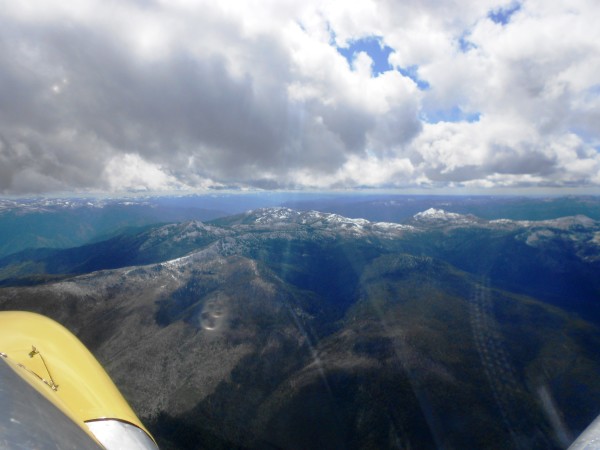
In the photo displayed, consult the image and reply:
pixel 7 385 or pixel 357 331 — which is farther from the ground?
pixel 7 385

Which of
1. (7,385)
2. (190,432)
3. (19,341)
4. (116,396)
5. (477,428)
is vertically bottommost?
(190,432)

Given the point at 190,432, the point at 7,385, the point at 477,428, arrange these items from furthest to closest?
the point at 190,432 < the point at 477,428 < the point at 7,385

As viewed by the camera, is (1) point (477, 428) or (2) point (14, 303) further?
(2) point (14, 303)

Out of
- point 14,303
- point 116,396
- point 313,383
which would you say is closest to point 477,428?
point 313,383

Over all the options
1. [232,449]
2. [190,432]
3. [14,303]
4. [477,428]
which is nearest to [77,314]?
[14,303]

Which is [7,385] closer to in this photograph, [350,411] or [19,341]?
[19,341]

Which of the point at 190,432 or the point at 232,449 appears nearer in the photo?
the point at 232,449

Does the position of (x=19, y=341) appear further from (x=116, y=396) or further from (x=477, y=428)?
(x=477, y=428)

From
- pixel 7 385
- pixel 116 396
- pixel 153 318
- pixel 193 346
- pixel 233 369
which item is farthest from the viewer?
pixel 153 318

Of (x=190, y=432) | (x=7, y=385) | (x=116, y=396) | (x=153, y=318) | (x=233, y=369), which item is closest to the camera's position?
(x=7, y=385)
